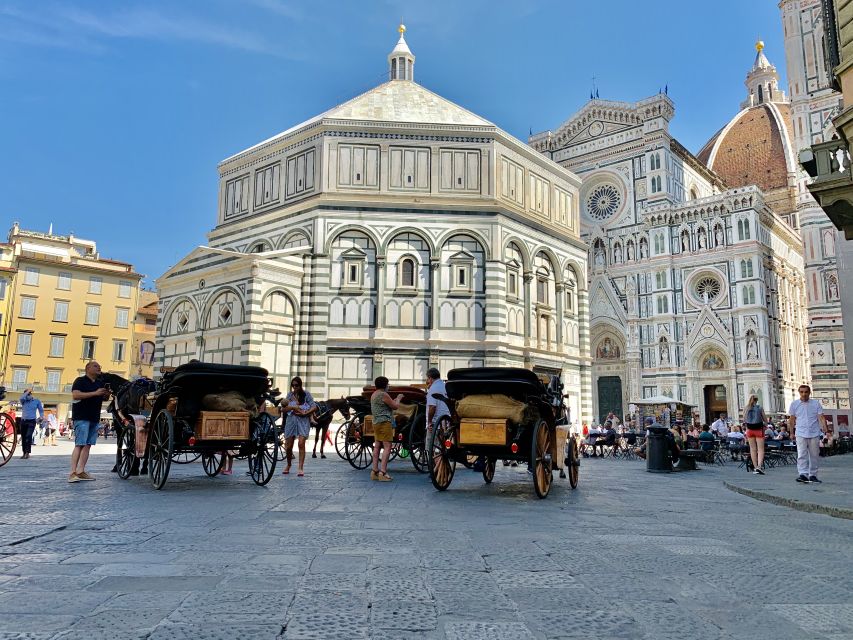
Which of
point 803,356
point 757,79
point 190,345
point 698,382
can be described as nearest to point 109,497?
point 190,345

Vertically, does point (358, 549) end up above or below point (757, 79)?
below

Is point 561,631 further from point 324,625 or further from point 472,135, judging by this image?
point 472,135

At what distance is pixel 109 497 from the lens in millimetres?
6445

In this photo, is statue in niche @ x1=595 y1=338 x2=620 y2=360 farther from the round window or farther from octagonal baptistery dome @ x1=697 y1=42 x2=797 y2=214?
octagonal baptistery dome @ x1=697 y1=42 x2=797 y2=214

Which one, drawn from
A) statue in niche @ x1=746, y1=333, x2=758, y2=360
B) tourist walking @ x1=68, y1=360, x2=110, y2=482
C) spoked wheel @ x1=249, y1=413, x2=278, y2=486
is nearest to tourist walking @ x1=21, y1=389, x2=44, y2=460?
tourist walking @ x1=68, y1=360, x2=110, y2=482

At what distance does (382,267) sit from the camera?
24.3 m

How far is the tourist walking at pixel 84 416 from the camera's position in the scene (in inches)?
313

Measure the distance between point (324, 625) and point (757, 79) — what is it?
92068 millimetres

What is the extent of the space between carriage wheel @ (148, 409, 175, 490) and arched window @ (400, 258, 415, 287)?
1694 cm

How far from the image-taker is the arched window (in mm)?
24406

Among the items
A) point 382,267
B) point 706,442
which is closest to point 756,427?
point 706,442

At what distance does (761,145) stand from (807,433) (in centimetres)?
6703

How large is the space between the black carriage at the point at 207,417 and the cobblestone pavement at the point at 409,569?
89 cm

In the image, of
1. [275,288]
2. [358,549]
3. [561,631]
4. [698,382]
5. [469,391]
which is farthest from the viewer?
[698,382]
